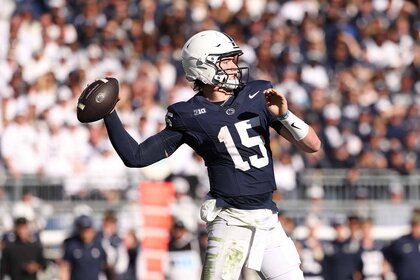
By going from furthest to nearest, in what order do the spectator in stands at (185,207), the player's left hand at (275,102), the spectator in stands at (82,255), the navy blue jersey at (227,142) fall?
the spectator in stands at (185,207) → the spectator in stands at (82,255) → the navy blue jersey at (227,142) → the player's left hand at (275,102)

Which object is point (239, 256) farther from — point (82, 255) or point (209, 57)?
point (82, 255)

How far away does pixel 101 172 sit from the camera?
505 inches

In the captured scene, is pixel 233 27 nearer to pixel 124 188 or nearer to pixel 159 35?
pixel 159 35

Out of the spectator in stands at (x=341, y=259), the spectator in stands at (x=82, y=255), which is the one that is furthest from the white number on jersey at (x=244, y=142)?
the spectator in stands at (x=341, y=259)

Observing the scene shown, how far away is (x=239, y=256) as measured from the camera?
592cm

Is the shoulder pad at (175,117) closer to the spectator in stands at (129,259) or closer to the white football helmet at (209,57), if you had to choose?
the white football helmet at (209,57)

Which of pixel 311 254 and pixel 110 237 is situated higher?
pixel 110 237

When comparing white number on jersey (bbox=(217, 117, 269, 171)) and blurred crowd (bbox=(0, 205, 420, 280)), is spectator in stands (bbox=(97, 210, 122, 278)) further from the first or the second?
white number on jersey (bbox=(217, 117, 269, 171))

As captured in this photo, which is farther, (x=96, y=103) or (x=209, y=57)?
(x=209, y=57)

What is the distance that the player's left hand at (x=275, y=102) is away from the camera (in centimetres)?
574

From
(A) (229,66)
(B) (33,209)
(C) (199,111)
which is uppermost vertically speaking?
(A) (229,66)

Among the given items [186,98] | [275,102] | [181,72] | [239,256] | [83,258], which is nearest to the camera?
[275,102]

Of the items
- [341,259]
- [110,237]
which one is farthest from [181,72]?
[341,259]

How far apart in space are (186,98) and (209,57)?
26.3 ft
